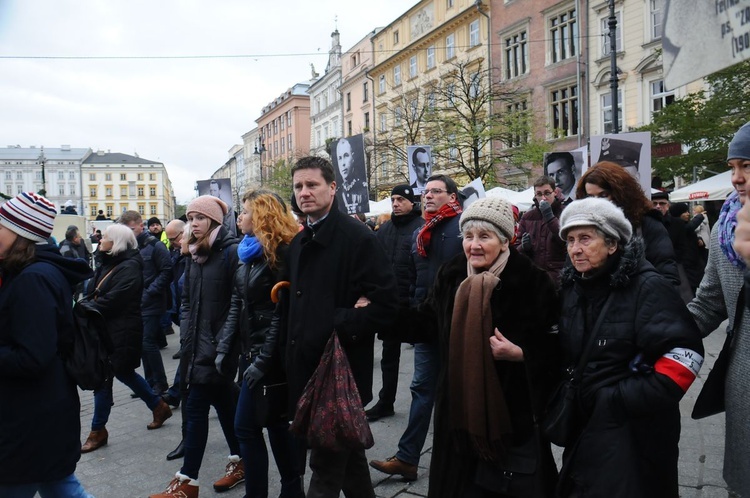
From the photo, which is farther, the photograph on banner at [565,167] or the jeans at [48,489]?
the photograph on banner at [565,167]

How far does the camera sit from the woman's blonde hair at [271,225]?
12.2 feet

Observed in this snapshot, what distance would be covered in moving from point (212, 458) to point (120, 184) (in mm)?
142955

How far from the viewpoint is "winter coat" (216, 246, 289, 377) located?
11.4 feet

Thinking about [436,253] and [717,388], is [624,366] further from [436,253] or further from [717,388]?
[436,253]

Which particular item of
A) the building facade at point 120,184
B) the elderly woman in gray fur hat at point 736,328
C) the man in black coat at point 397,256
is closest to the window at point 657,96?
the man in black coat at point 397,256

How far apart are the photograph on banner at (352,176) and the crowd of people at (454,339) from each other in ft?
20.8

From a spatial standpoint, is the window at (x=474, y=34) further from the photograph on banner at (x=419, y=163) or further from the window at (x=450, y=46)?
the photograph on banner at (x=419, y=163)

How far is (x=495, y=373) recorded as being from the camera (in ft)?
8.83

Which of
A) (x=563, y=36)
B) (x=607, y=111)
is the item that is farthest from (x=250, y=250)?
(x=563, y=36)

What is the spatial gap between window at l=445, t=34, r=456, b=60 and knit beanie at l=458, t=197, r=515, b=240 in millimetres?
36971

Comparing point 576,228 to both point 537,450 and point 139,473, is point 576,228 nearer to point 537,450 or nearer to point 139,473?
point 537,450

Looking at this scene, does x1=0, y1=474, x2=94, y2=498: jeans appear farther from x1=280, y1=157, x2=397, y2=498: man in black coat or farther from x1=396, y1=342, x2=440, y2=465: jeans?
x1=396, y1=342, x2=440, y2=465: jeans

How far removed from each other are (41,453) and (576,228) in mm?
2713

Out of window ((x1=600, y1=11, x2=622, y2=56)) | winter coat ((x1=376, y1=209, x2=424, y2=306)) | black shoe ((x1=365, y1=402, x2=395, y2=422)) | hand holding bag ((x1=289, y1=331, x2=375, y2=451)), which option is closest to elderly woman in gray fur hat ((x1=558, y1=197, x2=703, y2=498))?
hand holding bag ((x1=289, y1=331, x2=375, y2=451))
